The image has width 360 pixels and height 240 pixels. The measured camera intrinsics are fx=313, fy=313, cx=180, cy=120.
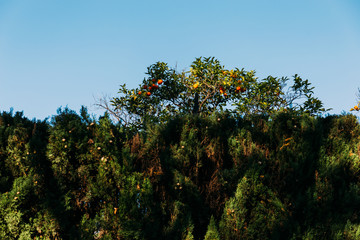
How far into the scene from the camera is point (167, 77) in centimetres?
1064

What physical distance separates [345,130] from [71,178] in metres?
4.53

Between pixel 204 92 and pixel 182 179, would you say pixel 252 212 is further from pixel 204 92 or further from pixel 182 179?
pixel 204 92

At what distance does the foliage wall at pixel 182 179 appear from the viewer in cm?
465

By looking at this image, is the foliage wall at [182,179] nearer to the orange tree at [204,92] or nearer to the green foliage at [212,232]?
the green foliage at [212,232]

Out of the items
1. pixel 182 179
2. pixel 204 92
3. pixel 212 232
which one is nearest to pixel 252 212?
pixel 212 232

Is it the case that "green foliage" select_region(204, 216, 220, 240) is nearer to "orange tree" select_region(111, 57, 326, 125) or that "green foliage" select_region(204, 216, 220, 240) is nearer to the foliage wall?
the foliage wall

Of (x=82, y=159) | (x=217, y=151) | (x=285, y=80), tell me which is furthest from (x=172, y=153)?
(x=285, y=80)

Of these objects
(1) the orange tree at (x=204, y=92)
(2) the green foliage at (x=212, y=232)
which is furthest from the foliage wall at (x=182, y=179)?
(1) the orange tree at (x=204, y=92)

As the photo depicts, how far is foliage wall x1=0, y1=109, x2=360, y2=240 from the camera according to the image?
4.65 meters

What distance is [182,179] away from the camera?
15.8ft

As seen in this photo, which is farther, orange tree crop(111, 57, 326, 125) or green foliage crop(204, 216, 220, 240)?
orange tree crop(111, 57, 326, 125)

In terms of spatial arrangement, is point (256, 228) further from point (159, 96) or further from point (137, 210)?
point (159, 96)

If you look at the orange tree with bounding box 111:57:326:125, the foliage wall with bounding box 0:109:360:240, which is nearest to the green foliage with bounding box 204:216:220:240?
the foliage wall with bounding box 0:109:360:240

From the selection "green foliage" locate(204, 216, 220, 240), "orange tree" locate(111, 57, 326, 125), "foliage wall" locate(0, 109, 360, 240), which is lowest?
"green foliage" locate(204, 216, 220, 240)
